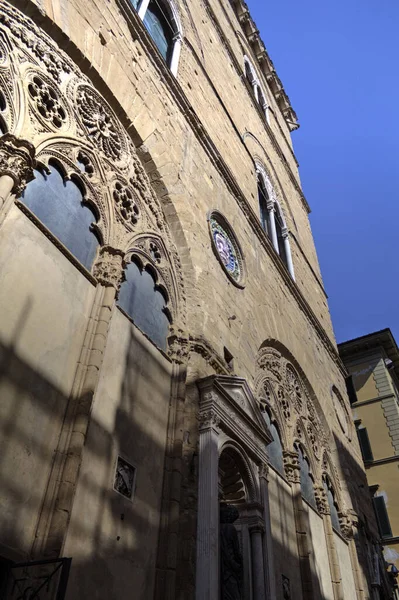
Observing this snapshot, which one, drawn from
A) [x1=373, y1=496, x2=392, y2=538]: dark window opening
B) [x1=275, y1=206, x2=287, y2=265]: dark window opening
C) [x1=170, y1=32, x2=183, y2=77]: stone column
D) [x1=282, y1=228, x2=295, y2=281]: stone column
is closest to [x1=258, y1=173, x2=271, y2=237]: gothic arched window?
[x1=275, y1=206, x2=287, y2=265]: dark window opening

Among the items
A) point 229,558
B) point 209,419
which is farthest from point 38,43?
point 229,558

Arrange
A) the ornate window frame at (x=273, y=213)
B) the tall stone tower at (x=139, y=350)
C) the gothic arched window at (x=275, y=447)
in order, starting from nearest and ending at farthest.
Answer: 1. the tall stone tower at (x=139, y=350)
2. the gothic arched window at (x=275, y=447)
3. the ornate window frame at (x=273, y=213)

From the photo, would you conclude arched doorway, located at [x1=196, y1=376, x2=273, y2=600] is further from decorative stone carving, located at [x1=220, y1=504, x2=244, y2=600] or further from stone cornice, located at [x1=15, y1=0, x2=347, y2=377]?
stone cornice, located at [x1=15, y1=0, x2=347, y2=377]

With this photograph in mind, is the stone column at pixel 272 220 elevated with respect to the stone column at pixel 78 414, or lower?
elevated

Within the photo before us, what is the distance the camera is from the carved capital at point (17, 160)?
15.1 ft

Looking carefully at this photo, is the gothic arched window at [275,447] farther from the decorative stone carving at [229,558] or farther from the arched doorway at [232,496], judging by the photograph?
the decorative stone carving at [229,558]

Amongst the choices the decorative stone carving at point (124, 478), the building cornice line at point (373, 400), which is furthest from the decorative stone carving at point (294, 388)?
the building cornice line at point (373, 400)

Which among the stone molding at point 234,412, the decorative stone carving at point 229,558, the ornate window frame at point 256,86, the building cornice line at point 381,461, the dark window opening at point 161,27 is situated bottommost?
the decorative stone carving at point 229,558

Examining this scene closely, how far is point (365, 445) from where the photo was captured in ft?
71.1

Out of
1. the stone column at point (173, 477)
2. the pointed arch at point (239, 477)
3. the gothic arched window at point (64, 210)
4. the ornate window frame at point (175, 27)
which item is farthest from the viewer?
the ornate window frame at point (175, 27)

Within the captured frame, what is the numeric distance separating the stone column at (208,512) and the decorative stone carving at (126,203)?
2.52m

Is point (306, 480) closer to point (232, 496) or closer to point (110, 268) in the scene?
point (232, 496)

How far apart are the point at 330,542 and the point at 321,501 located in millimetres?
712

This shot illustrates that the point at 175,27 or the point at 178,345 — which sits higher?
the point at 175,27
